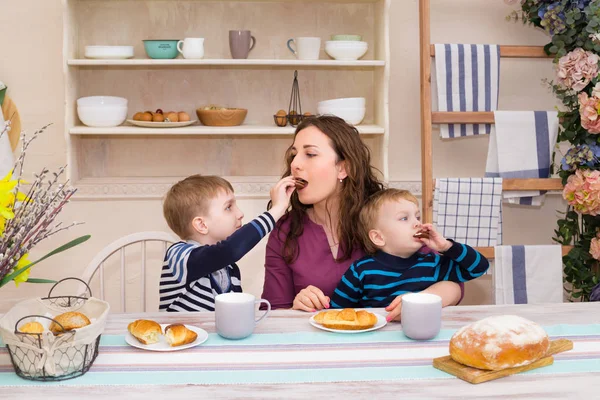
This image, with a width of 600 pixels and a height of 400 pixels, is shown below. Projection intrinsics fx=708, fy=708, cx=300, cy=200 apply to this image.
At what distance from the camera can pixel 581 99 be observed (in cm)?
256

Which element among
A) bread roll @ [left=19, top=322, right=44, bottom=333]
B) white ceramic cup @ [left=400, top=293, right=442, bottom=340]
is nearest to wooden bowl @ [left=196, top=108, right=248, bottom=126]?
white ceramic cup @ [left=400, top=293, right=442, bottom=340]

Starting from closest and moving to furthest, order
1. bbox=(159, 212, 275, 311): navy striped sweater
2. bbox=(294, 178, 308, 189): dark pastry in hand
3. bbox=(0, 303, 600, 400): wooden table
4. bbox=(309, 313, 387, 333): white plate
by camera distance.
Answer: bbox=(0, 303, 600, 400): wooden table < bbox=(309, 313, 387, 333): white plate < bbox=(159, 212, 275, 311): navy striped sweater < bbox=(294, 178, 308, 189): dark pastry in hand

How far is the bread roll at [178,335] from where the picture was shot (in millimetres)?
1315

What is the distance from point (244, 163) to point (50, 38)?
3.05 ft

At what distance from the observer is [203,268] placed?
5.51 feet

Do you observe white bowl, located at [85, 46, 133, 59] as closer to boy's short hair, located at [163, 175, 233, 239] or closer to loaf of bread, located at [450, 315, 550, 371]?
boy's short hair, located at [163, 175, 233, 239]

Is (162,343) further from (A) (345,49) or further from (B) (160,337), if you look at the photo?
(A) (345,49)

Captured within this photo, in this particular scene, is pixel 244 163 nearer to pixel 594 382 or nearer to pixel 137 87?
pixel 137 87

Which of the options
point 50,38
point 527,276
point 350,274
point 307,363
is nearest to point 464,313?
point 350,274

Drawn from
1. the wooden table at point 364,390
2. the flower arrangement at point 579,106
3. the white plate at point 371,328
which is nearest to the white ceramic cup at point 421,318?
the white plate at point 371,328

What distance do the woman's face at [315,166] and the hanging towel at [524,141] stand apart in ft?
3.09

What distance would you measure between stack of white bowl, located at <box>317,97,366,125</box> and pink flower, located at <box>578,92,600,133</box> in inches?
31.6

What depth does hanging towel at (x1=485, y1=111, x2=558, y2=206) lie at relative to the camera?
2703 mm

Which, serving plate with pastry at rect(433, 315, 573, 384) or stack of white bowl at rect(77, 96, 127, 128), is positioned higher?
stack of white bowl at rect(77, 96, 127, 128)
